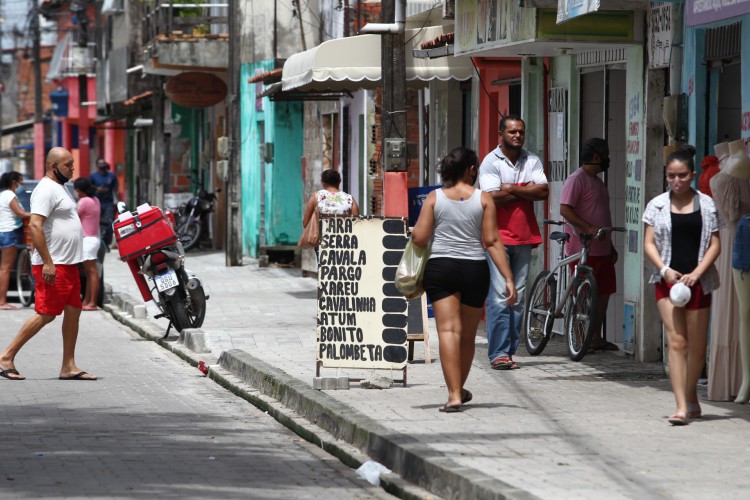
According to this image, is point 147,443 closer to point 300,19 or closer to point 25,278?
point 25,278

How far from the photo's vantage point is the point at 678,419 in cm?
915

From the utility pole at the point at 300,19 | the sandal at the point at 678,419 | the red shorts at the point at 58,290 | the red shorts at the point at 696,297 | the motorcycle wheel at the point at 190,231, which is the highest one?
the utility pole at the point at 300,19

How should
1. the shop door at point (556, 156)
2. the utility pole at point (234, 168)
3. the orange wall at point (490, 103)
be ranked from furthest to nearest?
the utility pole at point (234, 168) → the orange wall at point (490, 103) → the shop door at point (556, 156)

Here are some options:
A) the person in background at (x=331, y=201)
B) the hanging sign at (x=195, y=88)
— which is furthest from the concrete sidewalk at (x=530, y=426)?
the hanging sign at (x=195, y=88)

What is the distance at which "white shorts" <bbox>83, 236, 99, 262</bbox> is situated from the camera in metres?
19.7

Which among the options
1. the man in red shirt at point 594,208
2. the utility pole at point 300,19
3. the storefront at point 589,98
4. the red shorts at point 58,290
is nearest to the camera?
the red shorts at point 58,290

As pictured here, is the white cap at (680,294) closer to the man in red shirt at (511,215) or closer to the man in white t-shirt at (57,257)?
the man in red shirt at (511,215)

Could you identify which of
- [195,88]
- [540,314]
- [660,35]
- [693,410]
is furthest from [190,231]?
[693,410]

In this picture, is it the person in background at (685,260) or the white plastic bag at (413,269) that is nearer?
the person in background at (685,260)

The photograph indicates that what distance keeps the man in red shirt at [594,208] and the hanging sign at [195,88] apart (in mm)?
19489

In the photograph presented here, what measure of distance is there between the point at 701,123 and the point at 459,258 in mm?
2885

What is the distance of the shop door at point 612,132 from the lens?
47.6 ft

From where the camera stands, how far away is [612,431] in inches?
351

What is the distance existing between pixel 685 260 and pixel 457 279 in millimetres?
1430
